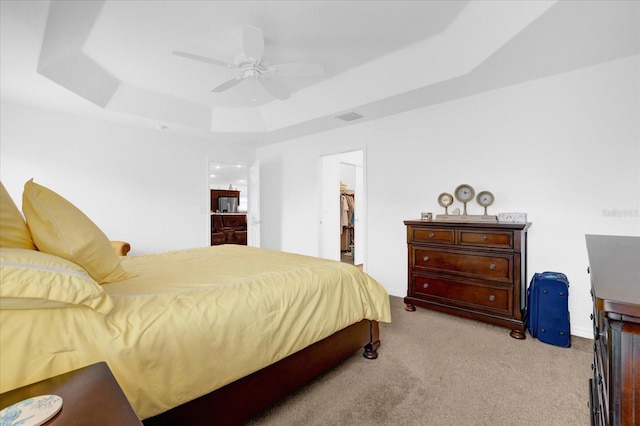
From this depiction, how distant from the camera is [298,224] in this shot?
5.45 m

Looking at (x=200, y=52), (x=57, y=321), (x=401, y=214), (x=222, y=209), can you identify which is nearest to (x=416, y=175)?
(x=401, y=214)

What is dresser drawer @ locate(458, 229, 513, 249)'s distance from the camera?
2727mm

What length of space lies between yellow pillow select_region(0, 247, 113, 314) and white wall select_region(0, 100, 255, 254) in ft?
11.9

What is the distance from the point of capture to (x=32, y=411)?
623 millimetres

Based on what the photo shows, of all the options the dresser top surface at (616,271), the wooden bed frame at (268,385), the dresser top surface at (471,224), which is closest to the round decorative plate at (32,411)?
the wooden bed frame at (268,385)

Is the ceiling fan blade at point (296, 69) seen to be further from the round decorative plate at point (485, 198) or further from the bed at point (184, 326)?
the round decorative plate at point (485, 198)

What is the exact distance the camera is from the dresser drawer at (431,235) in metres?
3.09

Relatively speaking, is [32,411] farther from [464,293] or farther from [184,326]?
[464,293]

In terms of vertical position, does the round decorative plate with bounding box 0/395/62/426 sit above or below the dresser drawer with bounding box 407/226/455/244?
below

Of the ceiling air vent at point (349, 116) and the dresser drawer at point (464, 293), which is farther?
the ceiling air vent at point (349, 116)

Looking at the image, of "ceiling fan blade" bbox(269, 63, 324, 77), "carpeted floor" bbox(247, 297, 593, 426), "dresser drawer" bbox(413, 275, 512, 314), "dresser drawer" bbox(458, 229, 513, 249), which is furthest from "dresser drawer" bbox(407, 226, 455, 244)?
"ceiling fan blade" bbox(269, 63, 324, 77)

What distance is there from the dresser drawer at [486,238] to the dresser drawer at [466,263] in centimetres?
10

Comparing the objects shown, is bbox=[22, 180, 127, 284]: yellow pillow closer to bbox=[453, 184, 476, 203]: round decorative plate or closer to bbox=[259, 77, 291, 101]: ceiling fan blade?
bbox=[259, 77, 291, 101]: ceiling fan blade

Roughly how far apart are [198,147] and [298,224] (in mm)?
2254
